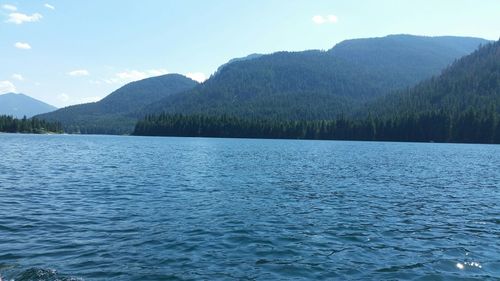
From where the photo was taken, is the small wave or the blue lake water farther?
the blue lake water

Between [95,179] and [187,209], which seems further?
[95,179]

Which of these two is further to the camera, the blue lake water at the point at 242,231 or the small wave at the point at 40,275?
the blue lake water at the point at 242,231

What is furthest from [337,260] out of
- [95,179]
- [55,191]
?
[95,179]

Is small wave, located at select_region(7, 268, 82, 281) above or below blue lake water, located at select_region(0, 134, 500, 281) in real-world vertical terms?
below

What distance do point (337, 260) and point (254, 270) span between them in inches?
186

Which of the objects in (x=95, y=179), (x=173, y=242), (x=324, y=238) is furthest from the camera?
(x=95, y=179)

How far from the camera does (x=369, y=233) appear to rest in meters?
28.1

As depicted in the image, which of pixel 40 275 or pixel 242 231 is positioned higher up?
pixel 242 231

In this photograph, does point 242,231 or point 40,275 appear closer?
point 40,275

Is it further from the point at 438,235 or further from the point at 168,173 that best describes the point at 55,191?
the point at 438,235

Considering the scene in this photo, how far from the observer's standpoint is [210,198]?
1620 inches

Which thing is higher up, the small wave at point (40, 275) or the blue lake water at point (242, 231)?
the blue lake water at point (242, 231)

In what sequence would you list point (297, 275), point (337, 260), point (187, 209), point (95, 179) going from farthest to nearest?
point (95, 179)
point (187, 209)
point (337, 260)
point (297, 275)

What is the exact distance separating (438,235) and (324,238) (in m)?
8.04
